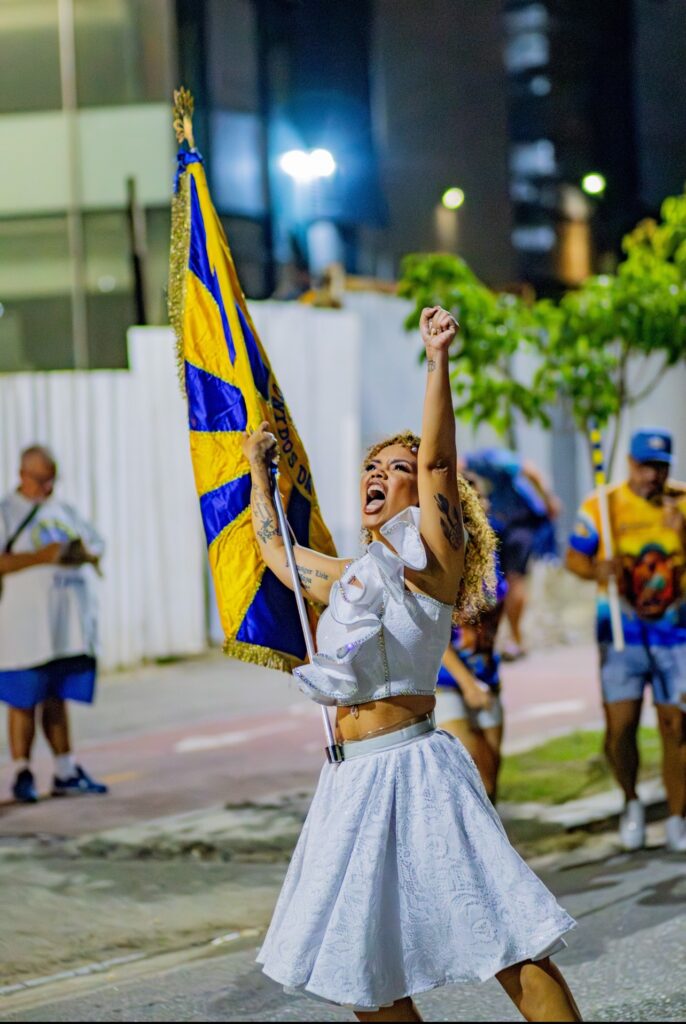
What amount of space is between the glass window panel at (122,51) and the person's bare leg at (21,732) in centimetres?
868

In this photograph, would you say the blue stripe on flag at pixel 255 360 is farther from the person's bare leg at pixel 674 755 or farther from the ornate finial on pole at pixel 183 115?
the person's bare leg at pixel 674 755

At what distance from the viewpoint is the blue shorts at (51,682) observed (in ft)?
29.5

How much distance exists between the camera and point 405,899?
3783 mm

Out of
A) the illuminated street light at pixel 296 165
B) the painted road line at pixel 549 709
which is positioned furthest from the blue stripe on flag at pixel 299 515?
the illuminated street light at pixel 296 165

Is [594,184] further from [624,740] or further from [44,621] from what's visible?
[624,740]

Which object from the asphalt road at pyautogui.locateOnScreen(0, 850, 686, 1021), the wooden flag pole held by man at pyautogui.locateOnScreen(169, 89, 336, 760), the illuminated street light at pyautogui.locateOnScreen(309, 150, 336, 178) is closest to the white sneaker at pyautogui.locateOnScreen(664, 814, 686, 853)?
the asphalt road at pyautogui.locateOnScreen(0, 850, 686, 1021)

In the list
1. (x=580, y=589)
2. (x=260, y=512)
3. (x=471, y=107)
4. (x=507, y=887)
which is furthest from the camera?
(x=580, y=589)

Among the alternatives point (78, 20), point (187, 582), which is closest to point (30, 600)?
point (187, 582)

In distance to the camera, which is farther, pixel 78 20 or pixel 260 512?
pixel 78 20

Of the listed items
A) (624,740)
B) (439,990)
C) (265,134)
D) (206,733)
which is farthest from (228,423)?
(265,134)

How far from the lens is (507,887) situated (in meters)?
3.80

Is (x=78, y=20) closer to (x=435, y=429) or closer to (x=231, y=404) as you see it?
(x=231, y=404)

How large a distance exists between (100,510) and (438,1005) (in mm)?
9216

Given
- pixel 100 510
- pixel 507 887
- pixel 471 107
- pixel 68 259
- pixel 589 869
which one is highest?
pixel 471 107
